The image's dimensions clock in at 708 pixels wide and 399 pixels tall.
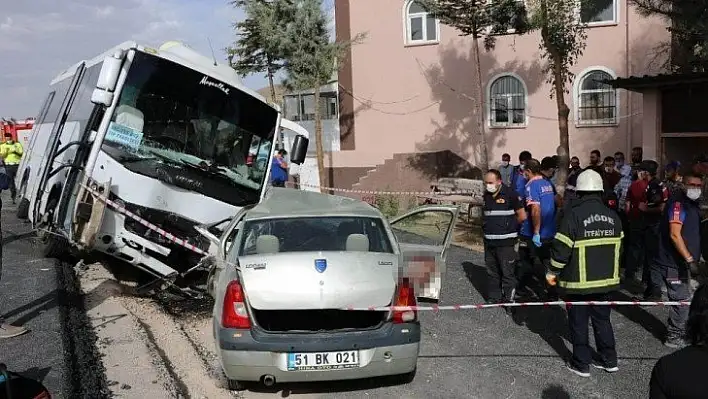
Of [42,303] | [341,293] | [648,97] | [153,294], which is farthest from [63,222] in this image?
[648,97]

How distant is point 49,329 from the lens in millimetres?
6500

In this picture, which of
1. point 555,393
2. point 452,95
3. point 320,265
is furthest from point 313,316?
point 452,95

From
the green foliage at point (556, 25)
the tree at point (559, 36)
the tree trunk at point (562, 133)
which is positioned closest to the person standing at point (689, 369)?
the tree at point (559, 36)

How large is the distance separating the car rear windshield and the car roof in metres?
0.05

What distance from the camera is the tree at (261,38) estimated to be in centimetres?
2084

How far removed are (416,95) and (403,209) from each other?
20.8ft

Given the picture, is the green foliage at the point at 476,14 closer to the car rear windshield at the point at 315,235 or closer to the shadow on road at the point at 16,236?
the shadow on road at the point at 16,236

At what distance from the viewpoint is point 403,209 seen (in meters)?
18.0

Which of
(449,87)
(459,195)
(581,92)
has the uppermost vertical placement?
(449,87)

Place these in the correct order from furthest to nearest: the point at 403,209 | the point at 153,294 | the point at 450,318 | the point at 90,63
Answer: the point at 403,209 → the point at 90,63 → the point at 153,294 → the point at 450,318

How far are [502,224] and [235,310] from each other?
3.57m

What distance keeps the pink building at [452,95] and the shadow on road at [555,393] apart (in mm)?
15596

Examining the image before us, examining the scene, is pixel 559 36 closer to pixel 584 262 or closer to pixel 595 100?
pixel 595 100

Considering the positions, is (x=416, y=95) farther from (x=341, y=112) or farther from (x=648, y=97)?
(x=648, y=97)
